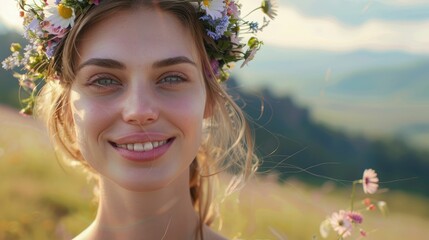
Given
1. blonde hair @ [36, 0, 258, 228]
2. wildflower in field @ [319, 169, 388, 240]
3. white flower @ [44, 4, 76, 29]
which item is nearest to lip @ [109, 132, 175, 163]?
blonde hair @ [36, 0, 258, 228]

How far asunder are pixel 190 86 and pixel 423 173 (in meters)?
3.56

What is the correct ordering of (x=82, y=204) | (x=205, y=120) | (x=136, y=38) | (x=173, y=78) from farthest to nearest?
(x=82, y=204)
(x=205, y=120)
(x=173, y=78)
(x=136, y=38)

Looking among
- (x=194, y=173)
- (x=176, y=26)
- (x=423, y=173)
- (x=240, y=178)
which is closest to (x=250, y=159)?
(x=240, y=178)

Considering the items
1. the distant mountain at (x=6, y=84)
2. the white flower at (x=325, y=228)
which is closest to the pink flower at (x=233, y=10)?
the white flower at (x=325, y=228)

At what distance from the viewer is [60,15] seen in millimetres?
2803

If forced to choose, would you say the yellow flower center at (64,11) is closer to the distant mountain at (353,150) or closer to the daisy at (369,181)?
the daisy at (369,181)

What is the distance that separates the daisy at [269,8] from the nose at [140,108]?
0.74 m

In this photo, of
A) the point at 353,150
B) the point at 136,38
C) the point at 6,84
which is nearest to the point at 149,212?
the point at 136,38

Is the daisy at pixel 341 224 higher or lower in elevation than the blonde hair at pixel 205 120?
lower

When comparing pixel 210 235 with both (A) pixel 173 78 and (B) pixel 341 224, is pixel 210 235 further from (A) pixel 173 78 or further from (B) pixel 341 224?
(A) pixel 173 78

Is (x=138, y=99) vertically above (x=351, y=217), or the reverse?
(x=138, y=99)

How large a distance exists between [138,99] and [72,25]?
1.68 feet

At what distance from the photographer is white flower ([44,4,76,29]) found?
2.80 m

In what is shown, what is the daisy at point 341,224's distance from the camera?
2891mm
